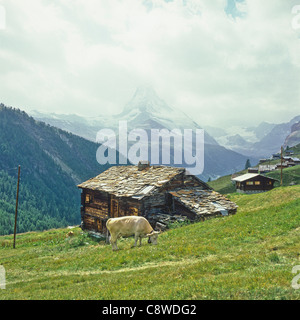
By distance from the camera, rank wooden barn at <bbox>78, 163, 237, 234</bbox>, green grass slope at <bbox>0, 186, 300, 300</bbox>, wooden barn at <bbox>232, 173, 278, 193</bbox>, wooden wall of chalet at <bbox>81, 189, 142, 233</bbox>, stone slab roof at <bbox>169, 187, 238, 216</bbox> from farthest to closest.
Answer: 1. wooden barn at <bbox>232, 173, 278, 193</bbox>
2. wooden wall of chalet at <bbox>81, 189, 142, 233</bbox>
3. wooden barn at <bbox>78, 163, 237, 234</bbox>
4. stone slab roof at <bbox>169, 187, 238, 216</bbox>
5. green grass slope at <bbox>0, 186, 300, 300</bbox>

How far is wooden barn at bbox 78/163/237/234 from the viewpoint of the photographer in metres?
30.9

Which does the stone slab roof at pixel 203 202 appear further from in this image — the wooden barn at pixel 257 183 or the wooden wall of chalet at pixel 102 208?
the wooden barn at pixel 257 183

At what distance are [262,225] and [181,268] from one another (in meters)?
8.77

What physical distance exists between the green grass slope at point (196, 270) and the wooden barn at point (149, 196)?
9864 mm

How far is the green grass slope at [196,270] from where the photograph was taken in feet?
28.9

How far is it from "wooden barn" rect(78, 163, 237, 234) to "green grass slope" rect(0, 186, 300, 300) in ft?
32.4

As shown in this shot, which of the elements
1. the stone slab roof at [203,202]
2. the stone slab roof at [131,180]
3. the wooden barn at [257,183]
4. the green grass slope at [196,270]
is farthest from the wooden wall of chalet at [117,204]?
the wooden barn at [257,183]

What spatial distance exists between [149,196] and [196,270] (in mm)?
20281

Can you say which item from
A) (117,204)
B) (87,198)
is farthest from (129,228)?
(87,198)

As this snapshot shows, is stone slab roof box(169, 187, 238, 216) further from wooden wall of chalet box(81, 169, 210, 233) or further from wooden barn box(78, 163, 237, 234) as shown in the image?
wooden wall of chalet box(81, 169, 210, 233)

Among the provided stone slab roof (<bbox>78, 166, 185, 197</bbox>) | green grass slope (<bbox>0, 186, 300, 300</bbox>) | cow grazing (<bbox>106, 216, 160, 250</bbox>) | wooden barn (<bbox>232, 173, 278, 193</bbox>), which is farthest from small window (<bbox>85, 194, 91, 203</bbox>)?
wooden barn (<bbox>232, 173, 278, 193</bbox>)
